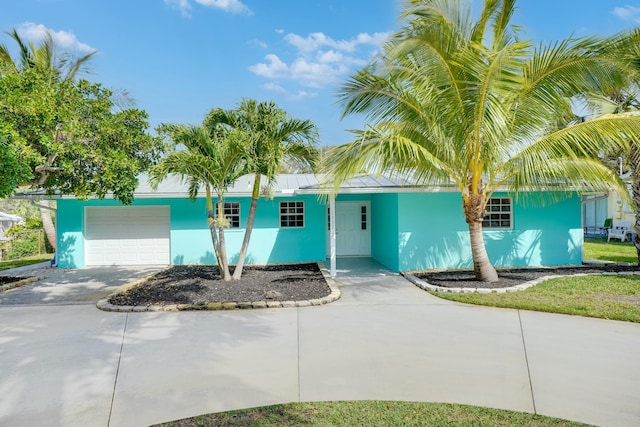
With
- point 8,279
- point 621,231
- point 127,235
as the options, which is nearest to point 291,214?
point 127,235

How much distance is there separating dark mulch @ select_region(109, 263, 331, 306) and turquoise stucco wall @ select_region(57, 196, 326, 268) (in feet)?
5.45

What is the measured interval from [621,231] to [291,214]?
690 inches

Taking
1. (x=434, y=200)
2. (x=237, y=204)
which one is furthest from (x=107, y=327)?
(x=434, y=200)

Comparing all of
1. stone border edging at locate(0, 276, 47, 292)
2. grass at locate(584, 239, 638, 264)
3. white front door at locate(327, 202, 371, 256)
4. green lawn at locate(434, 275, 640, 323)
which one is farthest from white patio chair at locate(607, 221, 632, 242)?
stone border edging at locate(0, 276, 47, 292)

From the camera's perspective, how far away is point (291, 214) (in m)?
13.6

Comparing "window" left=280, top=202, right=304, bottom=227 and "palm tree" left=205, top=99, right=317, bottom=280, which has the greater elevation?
"palm tree" left=205, top=99, right=317, bottom=280

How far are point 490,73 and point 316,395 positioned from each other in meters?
6.38

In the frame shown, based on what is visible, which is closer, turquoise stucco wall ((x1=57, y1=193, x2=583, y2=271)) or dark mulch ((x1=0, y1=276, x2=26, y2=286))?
dark mulch ((x1=0, y1=276, x2=26, y2=286))

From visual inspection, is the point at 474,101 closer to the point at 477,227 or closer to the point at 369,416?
the point at 477,227

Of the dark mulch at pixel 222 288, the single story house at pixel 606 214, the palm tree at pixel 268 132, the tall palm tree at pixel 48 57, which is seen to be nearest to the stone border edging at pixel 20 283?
the dark mulch at pixel 222 288

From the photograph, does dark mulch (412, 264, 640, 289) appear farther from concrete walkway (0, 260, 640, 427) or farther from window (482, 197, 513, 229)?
concrete walkway (0, 260, 640, 427)

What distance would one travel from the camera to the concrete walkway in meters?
3.71

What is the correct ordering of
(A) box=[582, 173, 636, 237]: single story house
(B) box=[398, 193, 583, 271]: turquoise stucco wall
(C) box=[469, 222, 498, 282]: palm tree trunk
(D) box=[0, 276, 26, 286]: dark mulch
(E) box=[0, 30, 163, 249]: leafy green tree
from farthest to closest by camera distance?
(A) box=[582, 173, 636, 237]: single story house → (B) box=[398, 193, 583, 271]: turquoise stucco wall → (D) box=[0, 276, 26, 286]: dark mulch → (C) box=[469, 222, 498, 282]: palm tree trunk → (E) box=[0, 30, 163, 249]: leafy green tree

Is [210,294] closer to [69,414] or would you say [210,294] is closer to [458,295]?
[69,414]
